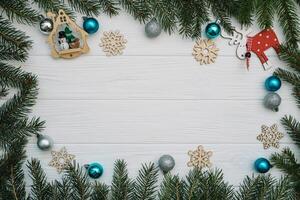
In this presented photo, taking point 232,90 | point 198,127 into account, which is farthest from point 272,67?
point 198,127

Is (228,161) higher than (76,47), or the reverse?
(76,47)

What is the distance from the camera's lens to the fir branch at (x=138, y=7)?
111 centimetres

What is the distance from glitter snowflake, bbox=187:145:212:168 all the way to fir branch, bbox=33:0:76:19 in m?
0.41

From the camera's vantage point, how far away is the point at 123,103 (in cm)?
115

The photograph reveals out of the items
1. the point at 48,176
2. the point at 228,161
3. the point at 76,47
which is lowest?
the point at 48,176

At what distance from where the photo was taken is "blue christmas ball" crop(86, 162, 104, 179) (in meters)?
1.13

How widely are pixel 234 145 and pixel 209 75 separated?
0.57 feet

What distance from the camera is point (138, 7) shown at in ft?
3.65

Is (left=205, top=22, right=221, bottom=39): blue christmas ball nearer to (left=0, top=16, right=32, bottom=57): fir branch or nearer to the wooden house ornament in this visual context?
the wooden house ornament

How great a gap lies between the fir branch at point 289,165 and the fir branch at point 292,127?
36 millimetres

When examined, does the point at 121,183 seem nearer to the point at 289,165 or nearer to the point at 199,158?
the point at 199,158

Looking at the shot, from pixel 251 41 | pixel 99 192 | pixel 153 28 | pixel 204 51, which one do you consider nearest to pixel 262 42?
pixel 251 41

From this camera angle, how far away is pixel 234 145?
1174 millimetres

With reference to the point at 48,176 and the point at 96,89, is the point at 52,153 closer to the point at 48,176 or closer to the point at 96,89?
the point at 48,176
